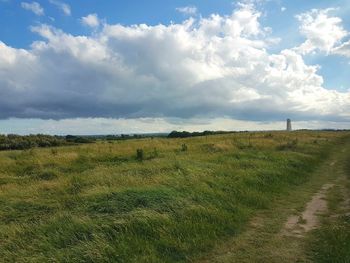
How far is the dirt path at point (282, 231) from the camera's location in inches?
319

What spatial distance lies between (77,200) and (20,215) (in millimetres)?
1563

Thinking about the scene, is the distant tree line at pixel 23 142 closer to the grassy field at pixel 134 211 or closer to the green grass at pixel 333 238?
the grassy field at pixel 134 211

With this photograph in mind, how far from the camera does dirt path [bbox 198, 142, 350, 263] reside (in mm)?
8102

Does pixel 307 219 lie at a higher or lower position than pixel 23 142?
lower

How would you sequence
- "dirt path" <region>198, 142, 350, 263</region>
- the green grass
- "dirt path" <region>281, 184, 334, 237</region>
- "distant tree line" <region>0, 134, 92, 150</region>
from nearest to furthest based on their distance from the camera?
the green grass < "dirt path" <region>198, 142, 350, 263</region> < "dirt path" <region>281, 184, 334, 237</region> < "distant tree line" <region>0, 134, 92, 150</region>

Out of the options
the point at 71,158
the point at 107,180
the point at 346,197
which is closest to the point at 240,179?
the point at 346,197

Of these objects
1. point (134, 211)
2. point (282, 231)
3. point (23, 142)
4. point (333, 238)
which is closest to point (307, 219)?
point (282, 231)

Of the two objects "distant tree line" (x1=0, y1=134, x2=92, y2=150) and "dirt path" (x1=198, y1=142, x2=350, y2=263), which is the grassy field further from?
"distant tree line" (x1=0, y1=134, x2=92, y2=150)

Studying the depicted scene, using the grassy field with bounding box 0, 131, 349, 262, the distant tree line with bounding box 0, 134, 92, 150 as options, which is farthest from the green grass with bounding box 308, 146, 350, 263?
the distant tree line with bounding box 0, 134, 92, 150

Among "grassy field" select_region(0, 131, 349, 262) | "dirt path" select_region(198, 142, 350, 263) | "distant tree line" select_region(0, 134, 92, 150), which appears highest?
"distant tree line" select_region(0, 134, 92, 150)

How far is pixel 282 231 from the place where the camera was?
32.7 feet

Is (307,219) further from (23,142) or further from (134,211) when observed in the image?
(23,142)

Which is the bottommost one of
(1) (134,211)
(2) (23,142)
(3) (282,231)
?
(3) (282,231)

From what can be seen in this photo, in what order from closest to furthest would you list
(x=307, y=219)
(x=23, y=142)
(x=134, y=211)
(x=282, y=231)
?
(x=134, y=211) < (x=282, y=231) < (x=307, y=219) < (x=23, y=142)
